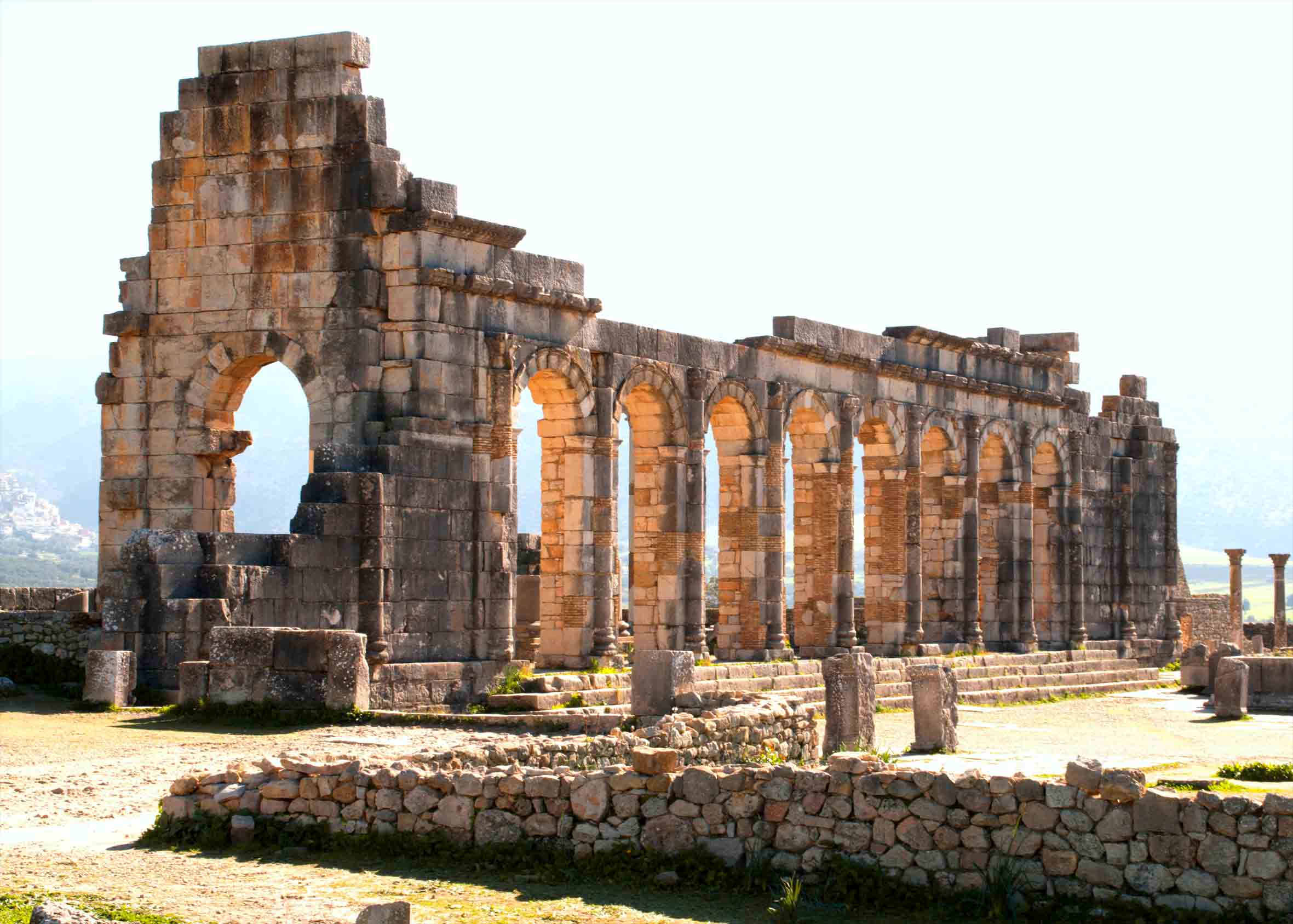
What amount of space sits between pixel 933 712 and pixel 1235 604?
3132cm

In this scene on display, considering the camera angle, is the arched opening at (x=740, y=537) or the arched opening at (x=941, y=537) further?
the arched opening at (x=941, y=537)

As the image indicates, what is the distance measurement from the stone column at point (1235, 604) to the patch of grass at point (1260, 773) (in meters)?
30.6

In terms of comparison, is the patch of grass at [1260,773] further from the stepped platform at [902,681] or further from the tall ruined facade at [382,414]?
the tall ruined facade at [382,414]

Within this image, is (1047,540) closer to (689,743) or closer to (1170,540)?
(1170,540)

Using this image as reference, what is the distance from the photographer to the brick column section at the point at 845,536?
3228cm

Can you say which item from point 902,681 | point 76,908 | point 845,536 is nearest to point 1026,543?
point 845,536

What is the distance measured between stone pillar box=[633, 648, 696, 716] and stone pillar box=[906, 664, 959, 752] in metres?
2.85

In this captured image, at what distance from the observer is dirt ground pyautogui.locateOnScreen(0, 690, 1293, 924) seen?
37.9ft

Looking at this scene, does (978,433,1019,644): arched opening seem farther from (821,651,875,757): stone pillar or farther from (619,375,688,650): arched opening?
(821,651,875,757): stone pillar

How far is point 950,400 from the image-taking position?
36281 millimetres

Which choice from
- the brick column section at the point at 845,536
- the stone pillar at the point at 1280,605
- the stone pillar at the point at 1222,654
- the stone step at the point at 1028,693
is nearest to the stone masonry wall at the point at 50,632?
the stone step at the point at 1028,693

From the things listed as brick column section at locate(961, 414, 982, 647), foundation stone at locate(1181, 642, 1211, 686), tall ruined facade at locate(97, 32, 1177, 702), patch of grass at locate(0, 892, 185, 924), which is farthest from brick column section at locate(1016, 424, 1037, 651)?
patch of grass at locate(0, 892, 185, 924)

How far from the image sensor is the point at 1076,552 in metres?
40.7

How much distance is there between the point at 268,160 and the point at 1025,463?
65.4ft
